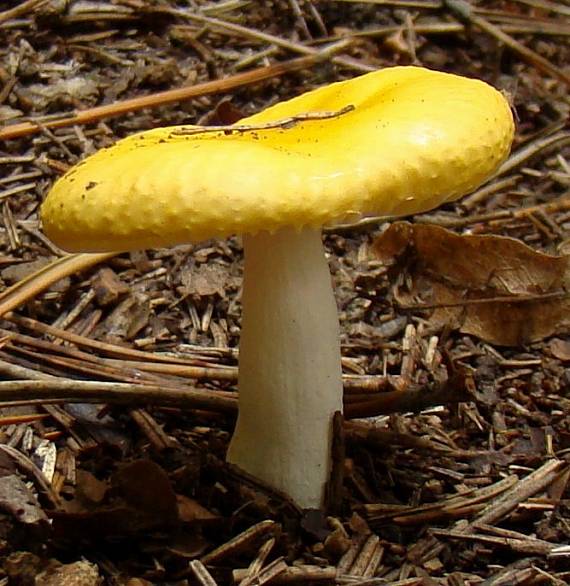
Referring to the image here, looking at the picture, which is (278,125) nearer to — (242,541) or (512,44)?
(242,541)

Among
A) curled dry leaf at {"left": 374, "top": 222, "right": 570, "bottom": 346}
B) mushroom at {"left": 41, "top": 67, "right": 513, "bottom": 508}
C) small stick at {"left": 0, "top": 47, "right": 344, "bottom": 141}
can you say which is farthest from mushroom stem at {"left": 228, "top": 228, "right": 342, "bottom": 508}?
small stick at {"left": 0, "top": 47, "right": 344, "bottom": 141}

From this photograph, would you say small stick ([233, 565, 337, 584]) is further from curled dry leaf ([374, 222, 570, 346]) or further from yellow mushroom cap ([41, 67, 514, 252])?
curled dry leaf ([374, 222, 570, 346])

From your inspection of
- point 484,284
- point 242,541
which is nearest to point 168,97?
point 484,284

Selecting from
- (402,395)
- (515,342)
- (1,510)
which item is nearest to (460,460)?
(402,395)

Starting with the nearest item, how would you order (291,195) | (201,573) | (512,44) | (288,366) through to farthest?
(291,195) → (201,573) → (288,366) → (512,44)

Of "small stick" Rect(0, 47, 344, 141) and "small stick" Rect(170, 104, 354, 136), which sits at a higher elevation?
"small stick" Rect(170, 104, 354, 136)

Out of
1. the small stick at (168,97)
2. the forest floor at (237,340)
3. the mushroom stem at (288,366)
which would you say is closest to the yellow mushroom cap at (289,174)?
the mushroom stem at (288,366)

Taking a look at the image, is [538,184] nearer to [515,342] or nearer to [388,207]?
[515,342]
